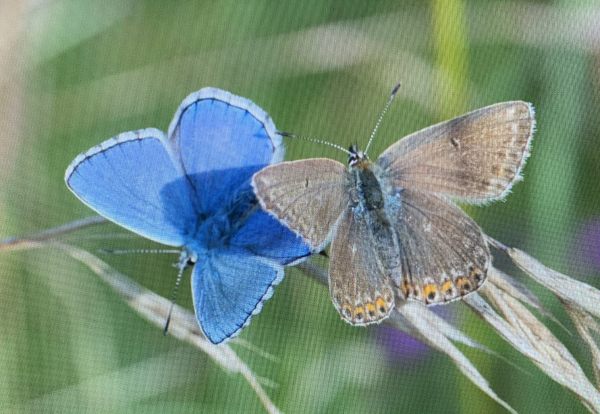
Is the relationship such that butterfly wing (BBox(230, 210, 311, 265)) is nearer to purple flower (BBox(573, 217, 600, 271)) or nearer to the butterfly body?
the butterfly body

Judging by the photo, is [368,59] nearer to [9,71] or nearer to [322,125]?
[322,125]

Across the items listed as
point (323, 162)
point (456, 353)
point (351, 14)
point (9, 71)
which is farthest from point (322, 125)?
point (9, 71)

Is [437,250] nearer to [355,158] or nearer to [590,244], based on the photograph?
[355,158]

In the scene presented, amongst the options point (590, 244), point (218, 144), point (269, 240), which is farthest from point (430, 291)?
point (590, 244)

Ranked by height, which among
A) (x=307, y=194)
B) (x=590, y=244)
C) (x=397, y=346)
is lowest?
(x=397, y=346)

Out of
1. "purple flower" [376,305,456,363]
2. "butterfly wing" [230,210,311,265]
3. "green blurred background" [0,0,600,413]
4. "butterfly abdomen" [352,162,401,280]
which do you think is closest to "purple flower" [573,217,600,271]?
"green blurred background" [0,0,600,413]

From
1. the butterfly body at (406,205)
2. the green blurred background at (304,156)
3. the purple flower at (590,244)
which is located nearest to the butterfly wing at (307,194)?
the butterfly body at (406,205)
